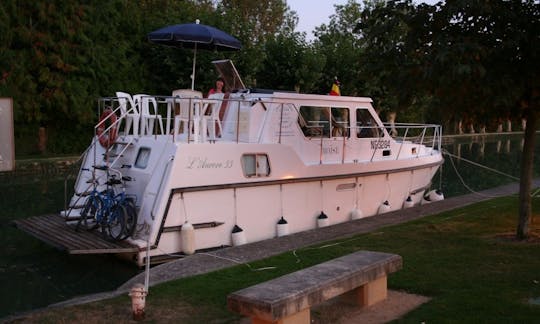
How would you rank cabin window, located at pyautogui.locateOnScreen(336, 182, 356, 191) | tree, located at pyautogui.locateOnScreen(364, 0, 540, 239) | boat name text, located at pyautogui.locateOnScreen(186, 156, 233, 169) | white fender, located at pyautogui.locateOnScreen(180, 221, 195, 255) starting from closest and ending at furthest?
tree, located at pyautogui.locateOnScreen(364, 0, 540, 239)
white fender, located at pyautogui.locateOnScreen(180, 221, 195, 255)
boat name text, located at pyautogui.locateOnScreen(186, 156, 233, 169)
cabin window, located at pyautogui.locateOnScreen(336, 182, 356, 191)

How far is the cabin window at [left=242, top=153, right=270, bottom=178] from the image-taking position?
11273 mm

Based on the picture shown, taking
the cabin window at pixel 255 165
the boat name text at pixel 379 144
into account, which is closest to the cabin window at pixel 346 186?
the boat name text at pixel 379 144

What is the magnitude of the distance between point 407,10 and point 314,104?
4.22m

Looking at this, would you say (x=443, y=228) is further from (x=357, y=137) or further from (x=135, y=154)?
(x=135, y=154)

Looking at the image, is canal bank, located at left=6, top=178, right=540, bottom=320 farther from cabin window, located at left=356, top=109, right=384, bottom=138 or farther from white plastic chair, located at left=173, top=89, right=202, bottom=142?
white plastic chair, located at left=173, top=89, right=202, bottom=142

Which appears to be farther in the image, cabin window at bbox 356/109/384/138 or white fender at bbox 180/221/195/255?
cabin window at bbox 356/109/384/138

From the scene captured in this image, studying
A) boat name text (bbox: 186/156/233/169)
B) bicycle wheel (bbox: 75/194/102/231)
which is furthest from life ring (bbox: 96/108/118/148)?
boat name text (bbox: 186/156/233/169)

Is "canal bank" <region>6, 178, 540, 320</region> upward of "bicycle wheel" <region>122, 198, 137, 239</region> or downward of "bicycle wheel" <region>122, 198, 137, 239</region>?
downward

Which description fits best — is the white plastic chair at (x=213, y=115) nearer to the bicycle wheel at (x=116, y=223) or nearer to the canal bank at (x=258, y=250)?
the bicycle wheel at (x=116, y=223)

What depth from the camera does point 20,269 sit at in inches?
394

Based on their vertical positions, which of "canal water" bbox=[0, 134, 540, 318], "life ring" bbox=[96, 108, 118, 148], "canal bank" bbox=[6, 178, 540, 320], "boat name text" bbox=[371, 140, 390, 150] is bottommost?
"canal water" bbox=[0, 134, 540, 318]

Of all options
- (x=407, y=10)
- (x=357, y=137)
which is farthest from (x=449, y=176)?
(x=407, y=10)

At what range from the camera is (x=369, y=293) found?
6.46 meters

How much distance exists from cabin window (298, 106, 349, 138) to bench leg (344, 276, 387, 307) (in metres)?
6.50
